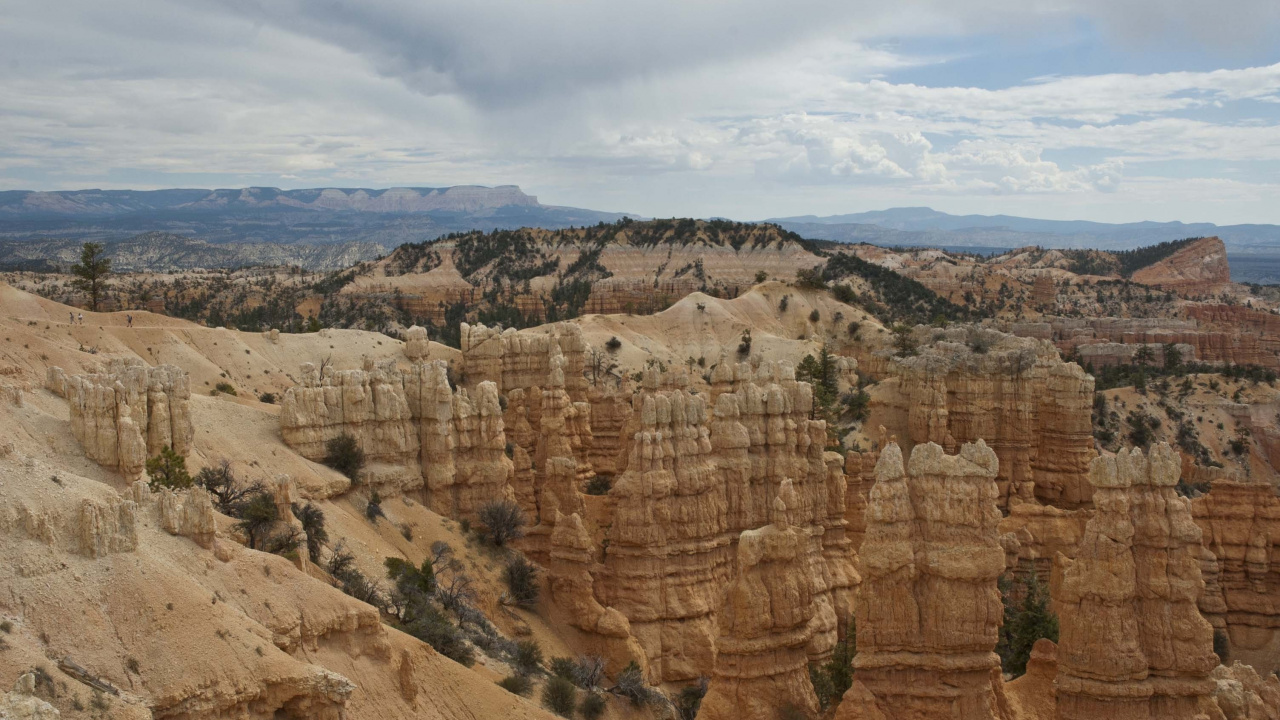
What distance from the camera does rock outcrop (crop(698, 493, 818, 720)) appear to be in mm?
27156

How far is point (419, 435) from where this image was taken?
1527 inches

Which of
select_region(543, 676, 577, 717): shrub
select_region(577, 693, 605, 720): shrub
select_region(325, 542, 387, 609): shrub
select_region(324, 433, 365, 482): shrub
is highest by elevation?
select_region(324, 433, 365, 482): shrub

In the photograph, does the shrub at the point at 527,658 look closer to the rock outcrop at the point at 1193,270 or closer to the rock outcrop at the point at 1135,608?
the rock outcrop at the point at 1135,608

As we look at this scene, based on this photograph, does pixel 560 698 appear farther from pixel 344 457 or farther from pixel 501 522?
pixel 344 457

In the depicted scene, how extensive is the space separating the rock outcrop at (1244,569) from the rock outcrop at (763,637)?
66.3 ft

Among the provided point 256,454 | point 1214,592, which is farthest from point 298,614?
point 1214,592

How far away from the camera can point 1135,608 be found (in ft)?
84.7

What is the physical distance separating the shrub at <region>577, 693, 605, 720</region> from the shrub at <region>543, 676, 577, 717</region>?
0.25m

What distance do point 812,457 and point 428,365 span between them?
1303cm

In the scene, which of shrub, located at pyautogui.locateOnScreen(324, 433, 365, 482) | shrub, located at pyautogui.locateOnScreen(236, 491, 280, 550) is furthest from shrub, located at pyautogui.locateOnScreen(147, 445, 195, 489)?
shrub, located at pyautogui.locateOnScreen(324, 433, 365, 482)

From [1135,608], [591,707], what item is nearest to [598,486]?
[591,707]

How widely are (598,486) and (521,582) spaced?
980 centimetres

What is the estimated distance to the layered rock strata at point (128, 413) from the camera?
85.5 ft

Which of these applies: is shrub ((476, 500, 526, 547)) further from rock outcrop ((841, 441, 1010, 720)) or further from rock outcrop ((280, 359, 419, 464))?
rock outcrop ((841, 441, 1010, 720))
